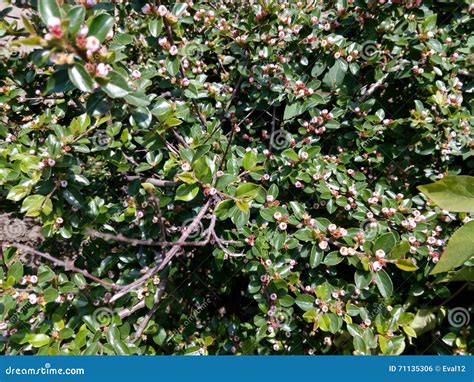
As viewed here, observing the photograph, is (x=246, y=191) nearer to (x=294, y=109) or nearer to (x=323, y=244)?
(x=323, y=244)

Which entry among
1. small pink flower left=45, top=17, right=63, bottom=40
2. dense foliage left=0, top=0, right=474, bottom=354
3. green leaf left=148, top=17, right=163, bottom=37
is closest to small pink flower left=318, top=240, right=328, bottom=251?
dense foliage left=0, top=0, right=474, bottom=354

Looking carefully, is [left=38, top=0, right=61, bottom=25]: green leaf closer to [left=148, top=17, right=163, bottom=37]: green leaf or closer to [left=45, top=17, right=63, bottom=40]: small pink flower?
[left=45, top=17, right=63, bottom=40]: small pink flower

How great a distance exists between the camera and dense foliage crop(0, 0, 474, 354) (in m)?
1.26

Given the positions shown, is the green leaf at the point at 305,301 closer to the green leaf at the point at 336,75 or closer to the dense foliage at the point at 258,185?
the dense foliage at the point at 258,185

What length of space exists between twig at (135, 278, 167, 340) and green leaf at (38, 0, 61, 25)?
965 mm

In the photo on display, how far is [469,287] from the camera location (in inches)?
60.4

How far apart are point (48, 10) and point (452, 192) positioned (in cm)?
118

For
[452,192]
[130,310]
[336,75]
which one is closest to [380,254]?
[452,192]

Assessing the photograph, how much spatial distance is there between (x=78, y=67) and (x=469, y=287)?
1.58m

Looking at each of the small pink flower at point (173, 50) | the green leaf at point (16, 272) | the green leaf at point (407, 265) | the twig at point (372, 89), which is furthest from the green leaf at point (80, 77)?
the twig at point (372, 89)

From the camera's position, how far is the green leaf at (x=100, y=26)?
83 centimetres

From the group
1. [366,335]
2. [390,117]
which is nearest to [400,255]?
[366,335]

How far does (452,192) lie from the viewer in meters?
1.19

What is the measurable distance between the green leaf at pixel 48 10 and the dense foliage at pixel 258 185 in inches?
10.8
